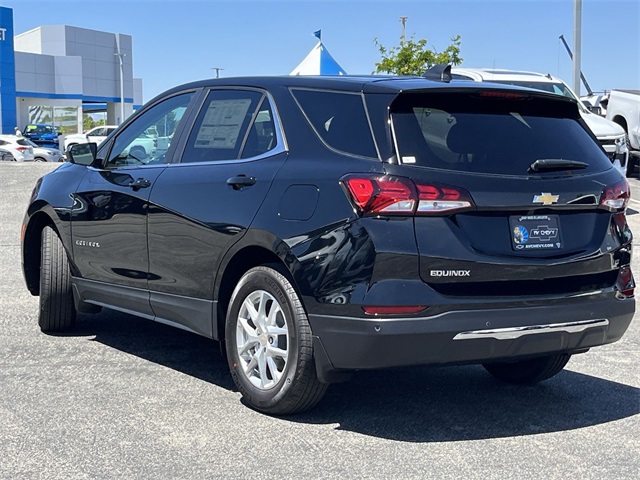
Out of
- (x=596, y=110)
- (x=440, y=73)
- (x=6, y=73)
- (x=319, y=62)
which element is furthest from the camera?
(x=6, y=73)

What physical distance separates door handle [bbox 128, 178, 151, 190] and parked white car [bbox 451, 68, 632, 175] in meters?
9.74

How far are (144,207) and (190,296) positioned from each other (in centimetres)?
71

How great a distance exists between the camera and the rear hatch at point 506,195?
14.4 feet

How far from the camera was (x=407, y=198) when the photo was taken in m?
4.37

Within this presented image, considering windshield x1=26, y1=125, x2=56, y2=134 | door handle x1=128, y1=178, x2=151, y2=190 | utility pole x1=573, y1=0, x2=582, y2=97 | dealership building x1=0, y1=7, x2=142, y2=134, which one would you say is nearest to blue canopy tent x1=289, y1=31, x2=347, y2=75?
utility pole x1=573, y1=0, x2=582, y2=97

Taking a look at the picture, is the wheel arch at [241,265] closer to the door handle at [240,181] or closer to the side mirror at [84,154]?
the door handle at [240,181]

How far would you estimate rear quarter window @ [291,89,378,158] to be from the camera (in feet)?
15.3

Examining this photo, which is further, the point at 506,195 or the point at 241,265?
the point at 241,265

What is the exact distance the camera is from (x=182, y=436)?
4.62 m

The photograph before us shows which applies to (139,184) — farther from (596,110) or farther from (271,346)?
(596,110)

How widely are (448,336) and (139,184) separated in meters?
2.43

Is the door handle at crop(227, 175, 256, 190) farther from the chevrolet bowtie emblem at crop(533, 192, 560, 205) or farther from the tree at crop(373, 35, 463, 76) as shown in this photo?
the tree at crop(373, 35, 463, 76)

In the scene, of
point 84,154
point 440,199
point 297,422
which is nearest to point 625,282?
point 440,199

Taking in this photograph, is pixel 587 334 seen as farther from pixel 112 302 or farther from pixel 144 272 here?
pixel 112 302
